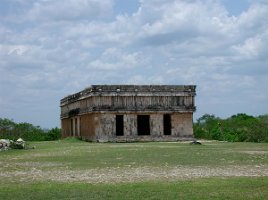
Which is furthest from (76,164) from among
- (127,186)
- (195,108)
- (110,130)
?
(195,108)

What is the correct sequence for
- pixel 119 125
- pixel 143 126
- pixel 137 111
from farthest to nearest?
pixel 143 126 → pixel 119 125 → pixel 137 111

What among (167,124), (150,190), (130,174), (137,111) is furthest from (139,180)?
(167,124)

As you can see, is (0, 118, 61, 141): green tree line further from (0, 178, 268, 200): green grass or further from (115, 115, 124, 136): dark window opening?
(0, 178, 268, 200): green grass

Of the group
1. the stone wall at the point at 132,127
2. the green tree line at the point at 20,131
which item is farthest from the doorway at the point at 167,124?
the green tree line at the point at 20,131

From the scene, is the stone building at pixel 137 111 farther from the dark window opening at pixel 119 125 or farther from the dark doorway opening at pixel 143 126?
the dark doorway opening at pixel 143 126

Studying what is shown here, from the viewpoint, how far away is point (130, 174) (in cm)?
1505

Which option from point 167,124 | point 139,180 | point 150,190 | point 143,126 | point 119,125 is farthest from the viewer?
point 143,126

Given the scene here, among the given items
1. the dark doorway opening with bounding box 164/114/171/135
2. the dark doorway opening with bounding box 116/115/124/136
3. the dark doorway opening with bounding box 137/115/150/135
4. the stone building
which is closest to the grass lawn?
the stone building

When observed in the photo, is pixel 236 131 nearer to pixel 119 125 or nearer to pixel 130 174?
pixel 119 125

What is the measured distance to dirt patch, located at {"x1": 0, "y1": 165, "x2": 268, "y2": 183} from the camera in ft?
46.2

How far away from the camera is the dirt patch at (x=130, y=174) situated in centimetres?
1409

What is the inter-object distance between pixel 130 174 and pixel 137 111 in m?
30.8

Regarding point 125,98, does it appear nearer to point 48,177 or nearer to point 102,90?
point 102,90

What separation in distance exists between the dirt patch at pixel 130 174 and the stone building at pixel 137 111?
28192 mm
